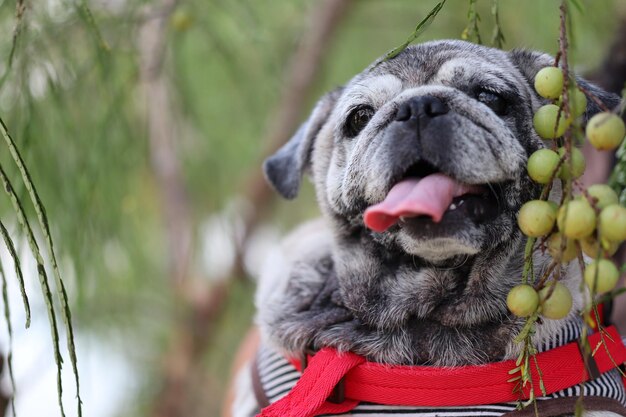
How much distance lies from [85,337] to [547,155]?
155cm

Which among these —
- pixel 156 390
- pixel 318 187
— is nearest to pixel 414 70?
pixel 318 187

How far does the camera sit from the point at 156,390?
10.0ft

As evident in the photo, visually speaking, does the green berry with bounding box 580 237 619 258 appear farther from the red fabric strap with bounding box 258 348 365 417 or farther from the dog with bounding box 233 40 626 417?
the red fabric strap with bounding box 258 348 365 417

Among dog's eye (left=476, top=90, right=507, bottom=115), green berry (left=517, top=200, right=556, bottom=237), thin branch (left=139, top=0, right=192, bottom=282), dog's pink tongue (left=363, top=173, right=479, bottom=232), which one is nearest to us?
green berry (left=517, top=200, right=556, bottom=237)

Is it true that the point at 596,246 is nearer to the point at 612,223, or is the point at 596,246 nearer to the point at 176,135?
the point at 612,223

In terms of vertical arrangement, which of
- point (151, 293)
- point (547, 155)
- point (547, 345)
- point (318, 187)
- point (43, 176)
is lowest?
point (547, 345)

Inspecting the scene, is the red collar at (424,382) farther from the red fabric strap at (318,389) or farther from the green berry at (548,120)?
the green berry at (548,120)

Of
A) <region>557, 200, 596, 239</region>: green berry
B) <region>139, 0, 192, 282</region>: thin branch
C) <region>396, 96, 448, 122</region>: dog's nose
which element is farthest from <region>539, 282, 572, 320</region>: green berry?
<region>139, 0, 192, 282</region>: thin branch

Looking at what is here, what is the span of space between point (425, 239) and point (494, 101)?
1.15ft

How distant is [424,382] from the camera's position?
116 cm

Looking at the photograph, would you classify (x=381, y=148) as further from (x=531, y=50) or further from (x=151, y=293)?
(x=151, y=293)

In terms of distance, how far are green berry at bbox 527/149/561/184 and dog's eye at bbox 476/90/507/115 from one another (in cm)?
38

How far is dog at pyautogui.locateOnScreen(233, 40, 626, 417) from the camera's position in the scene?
1.14 metres

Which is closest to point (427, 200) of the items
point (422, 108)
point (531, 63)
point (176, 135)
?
point (422, 108)
